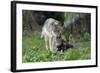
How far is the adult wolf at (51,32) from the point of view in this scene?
5.73ft

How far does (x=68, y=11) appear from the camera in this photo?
1.81m

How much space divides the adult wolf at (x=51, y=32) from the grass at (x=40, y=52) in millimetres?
40

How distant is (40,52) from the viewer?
1729mm

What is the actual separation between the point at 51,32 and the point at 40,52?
18 cm

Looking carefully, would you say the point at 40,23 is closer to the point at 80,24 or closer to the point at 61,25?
the point at 61,25

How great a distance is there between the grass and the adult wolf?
0.04 meters

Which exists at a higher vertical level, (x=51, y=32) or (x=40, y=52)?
(x=51, y=32)

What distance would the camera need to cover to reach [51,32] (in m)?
1.76

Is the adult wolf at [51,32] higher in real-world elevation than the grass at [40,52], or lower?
higher

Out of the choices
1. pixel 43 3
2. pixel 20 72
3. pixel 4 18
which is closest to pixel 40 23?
pixel 43 3

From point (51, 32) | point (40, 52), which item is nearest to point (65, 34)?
point (51, 32)

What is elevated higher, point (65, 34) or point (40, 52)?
point (65, 34)

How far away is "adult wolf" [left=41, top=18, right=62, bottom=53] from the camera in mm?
1746

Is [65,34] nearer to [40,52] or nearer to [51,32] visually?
[51,32]
